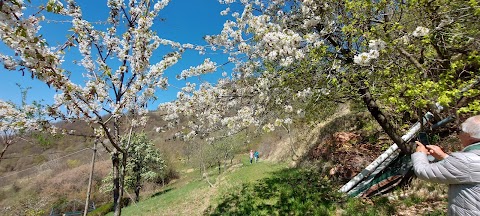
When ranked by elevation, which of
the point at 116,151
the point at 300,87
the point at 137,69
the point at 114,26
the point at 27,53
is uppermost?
the point at 114,26

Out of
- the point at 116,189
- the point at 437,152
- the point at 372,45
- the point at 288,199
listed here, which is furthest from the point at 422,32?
the point at 288,199

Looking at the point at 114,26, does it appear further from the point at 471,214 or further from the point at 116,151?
the point at 471,214

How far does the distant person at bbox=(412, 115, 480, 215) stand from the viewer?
271cm

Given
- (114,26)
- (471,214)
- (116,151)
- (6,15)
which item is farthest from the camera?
(114,26)

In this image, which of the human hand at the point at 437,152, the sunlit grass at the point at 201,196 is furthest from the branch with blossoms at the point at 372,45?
the sunlit grass at the point at 201,196

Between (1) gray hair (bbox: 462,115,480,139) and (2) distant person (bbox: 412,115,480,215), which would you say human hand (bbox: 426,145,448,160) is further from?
(1) gray hair (bbox: 462,115,480,139)

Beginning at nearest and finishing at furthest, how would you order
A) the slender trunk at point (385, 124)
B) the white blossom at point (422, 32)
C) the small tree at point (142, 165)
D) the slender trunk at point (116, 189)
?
the white blossom at point (422, 32) → the slender trunk at point (116, 189) → the slender trunk at point (385, 124) → the small tree at point (142, 165)

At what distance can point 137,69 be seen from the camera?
17.7 feet

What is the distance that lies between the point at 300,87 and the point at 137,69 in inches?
147

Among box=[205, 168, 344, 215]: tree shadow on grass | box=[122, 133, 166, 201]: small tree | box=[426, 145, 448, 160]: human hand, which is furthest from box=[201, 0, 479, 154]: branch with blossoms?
box=[122, 133, 166, 201]: small tree

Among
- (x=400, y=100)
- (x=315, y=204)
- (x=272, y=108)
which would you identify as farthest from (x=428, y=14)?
(x=315, y=204)

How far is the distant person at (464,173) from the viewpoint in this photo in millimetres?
2705

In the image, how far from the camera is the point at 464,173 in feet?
8.95

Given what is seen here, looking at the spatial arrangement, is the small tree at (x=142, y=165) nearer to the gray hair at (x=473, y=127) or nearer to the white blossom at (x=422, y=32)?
the white blossom at (x=422, y=32)
